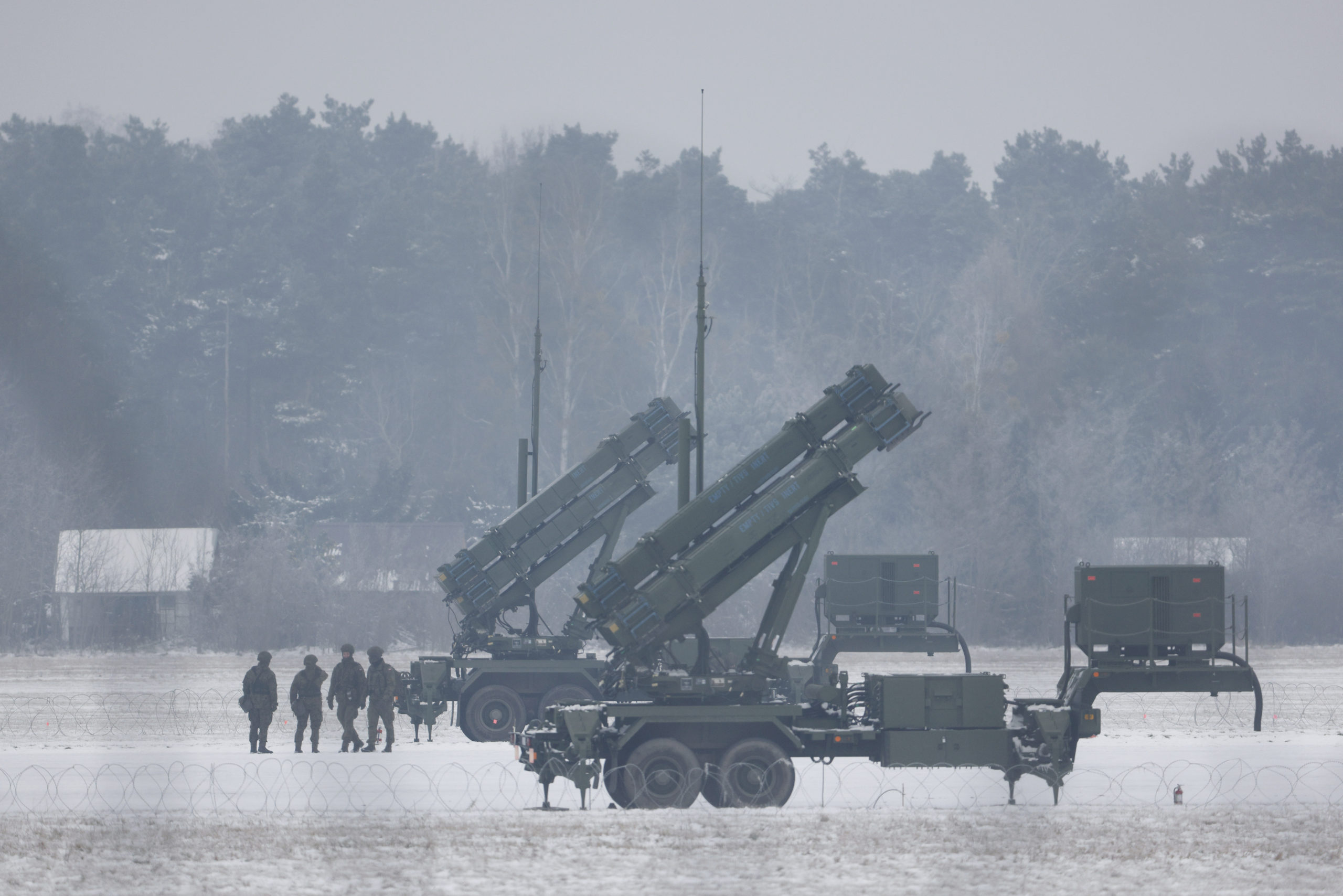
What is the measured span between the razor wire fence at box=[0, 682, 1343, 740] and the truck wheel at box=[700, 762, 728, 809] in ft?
33.6

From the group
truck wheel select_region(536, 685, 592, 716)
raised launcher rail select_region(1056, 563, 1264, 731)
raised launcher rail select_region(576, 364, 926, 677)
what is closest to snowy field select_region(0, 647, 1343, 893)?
truck wheel select_region(536, 685, 592, 716)

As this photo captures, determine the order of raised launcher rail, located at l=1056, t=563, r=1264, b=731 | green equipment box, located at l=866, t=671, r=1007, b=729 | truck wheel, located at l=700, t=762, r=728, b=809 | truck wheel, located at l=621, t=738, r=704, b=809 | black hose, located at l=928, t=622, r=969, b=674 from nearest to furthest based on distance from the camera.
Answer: truck wheel, located at l=621, t=738, r=704, b=809 → truck wheel, located at l=700, t=762, r=728, b=809 → green equipment box, located at l=866, t=671, r=1007, b=729 → raised launcher rail, located at l=1056, t=563, r=1264, b=731 → black hose, located at l=928, t=622, r=969, b=674

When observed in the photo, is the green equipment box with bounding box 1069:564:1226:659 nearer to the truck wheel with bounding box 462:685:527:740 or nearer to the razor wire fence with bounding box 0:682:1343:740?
the razor wire fence with bounding box 0:682:1343:740

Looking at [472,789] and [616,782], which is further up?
[616,782]

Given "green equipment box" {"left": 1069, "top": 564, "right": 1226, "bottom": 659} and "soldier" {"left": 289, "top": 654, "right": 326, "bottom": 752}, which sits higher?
"green equipment box" {"left": 1069, "top": 564, "right": 1226, "bottom": 659}

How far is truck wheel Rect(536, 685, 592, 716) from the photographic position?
25250 mm

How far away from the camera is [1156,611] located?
19.5 meters

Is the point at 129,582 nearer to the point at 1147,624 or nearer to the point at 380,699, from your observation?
the point at 380,699

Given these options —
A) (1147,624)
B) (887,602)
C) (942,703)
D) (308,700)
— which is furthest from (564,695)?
(1147,624)

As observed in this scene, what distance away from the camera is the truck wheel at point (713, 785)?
18312 millimetres

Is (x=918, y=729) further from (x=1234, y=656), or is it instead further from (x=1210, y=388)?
(x=1210, y=388)

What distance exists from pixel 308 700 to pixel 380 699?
0.93 metres

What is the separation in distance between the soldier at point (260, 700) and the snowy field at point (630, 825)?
457mm

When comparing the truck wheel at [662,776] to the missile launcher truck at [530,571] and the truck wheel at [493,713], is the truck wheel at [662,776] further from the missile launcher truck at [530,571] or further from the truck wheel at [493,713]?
the truck wheel at [493,713]
